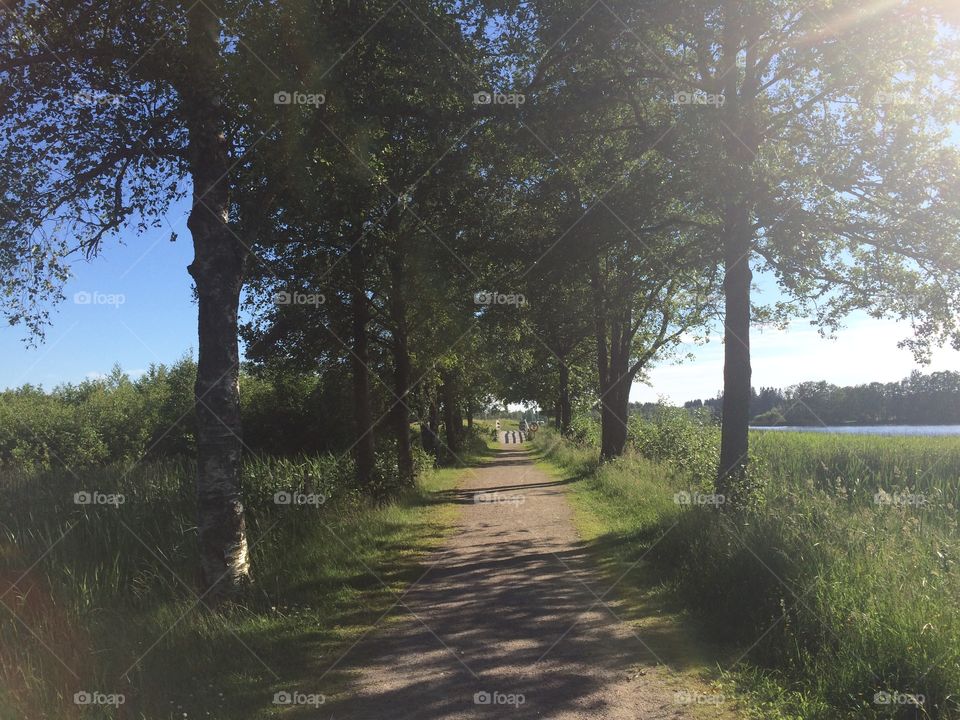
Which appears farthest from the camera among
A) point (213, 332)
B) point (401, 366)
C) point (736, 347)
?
point (401, 366)

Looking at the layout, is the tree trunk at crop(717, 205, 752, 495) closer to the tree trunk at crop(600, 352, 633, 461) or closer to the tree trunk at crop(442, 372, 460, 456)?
the tree trunk at crop(600, 352, 633, 461)

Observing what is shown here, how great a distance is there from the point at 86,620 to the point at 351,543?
4187 millimetres

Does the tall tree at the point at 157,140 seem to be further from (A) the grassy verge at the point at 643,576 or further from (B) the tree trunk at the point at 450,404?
(B) the tree trunk at the point at 450,404

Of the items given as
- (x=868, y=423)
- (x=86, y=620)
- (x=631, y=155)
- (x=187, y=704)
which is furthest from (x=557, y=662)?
(x=868, y=423)

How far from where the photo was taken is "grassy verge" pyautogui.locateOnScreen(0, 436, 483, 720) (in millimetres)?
4723

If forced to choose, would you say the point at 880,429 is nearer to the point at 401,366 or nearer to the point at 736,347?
the point at 736,347

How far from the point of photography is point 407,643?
5816 mm

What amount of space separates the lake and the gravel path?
1017 centimetres

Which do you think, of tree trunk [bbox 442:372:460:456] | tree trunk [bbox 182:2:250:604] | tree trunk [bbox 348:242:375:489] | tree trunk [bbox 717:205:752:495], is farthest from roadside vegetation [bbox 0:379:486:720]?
tree trunk [bbox 442:372:460:456]

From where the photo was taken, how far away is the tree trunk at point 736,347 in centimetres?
1005

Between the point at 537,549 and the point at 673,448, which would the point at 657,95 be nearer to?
the point at 537,549

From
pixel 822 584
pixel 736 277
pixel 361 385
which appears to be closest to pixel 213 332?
pixel 822 584

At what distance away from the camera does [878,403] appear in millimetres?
19688

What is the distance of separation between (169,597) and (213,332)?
316cm
